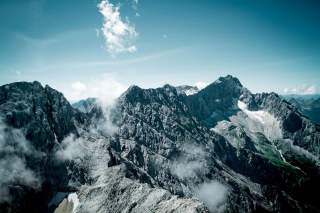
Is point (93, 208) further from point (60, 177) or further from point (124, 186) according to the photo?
point (60, 177)

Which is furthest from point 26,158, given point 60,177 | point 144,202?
point 144,202

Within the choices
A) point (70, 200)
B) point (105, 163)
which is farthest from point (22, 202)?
point (105, 163)

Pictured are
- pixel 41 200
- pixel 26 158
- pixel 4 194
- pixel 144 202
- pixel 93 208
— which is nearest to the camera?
pixel 144 202

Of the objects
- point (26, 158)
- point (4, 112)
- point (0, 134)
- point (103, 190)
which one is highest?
point (4, 112)

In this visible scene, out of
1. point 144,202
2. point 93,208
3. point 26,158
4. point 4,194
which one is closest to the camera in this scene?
point 144,202

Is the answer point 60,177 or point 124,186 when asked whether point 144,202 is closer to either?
point 124,186

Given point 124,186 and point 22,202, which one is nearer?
point 124,186

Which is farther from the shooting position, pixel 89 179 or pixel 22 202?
pixel 89 179

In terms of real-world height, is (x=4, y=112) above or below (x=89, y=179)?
above

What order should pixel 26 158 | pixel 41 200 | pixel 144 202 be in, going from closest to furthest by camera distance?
pixel 144 202 → pixel 41 200 → pixel 26 158
